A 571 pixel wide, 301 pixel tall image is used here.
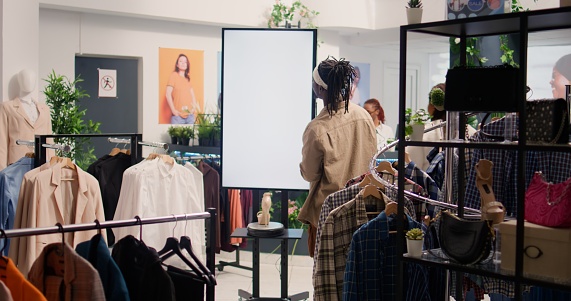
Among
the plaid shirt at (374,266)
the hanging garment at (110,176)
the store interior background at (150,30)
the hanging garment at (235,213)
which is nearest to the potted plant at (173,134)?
the store interior background at (150,30)

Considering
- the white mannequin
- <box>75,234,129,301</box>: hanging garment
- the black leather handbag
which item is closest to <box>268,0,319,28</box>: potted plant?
the white mannequin

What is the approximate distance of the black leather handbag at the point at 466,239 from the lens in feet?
9.09

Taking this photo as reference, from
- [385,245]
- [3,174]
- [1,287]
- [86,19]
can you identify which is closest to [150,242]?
[3,174]

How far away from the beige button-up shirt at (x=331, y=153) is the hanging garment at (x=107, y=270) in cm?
214

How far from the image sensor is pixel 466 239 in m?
2.82

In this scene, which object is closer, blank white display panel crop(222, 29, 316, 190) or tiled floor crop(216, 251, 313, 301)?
blank white display panel crop(222, 29, 316, 190)

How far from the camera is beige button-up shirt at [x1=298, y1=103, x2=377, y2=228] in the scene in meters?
4.57

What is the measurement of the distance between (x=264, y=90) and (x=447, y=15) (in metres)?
3.48

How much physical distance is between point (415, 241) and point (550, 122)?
0.75 meters

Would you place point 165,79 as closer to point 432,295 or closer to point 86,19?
Result: point 86,19

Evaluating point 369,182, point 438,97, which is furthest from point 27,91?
point 438,97

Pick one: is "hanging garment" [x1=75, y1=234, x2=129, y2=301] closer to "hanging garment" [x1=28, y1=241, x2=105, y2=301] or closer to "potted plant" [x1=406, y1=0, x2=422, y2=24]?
"hanging garment" [x1=28, y1=241, x2=105, y2=301]

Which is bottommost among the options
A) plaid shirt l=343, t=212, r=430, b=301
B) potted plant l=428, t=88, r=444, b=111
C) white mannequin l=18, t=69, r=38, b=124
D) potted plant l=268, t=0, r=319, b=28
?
plaid shirt l=343, t=212, r=430, b=301

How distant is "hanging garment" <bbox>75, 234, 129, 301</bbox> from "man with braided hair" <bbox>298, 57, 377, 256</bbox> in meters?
2.14
